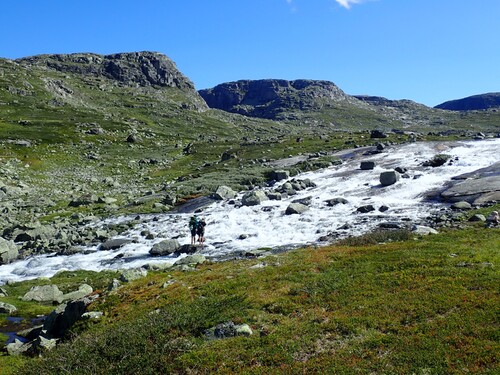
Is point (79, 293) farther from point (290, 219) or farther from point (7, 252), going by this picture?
point (290, 219)

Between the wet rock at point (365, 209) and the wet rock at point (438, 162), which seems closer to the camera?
the wet rock at point (365, 209)

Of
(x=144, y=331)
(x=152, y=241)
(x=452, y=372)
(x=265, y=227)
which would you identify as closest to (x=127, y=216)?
(x=152, y=241)

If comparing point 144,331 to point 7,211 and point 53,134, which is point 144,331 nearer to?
point 7,211

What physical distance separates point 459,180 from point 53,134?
123736 mm

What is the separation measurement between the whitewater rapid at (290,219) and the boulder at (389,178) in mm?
853

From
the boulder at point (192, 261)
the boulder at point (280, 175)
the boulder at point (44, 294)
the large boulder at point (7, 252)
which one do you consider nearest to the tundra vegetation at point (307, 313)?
the boulder at point (44, 294)

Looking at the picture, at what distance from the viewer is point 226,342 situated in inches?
653

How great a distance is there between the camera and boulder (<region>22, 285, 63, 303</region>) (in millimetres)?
29766

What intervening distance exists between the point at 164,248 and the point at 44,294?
486 inches

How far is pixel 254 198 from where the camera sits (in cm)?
5750

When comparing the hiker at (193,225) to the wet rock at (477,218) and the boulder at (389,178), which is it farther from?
the boulder at (389,178)

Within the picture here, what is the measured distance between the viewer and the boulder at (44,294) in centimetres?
2977

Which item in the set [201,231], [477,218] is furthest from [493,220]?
[201,231]

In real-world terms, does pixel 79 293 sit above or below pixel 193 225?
below
